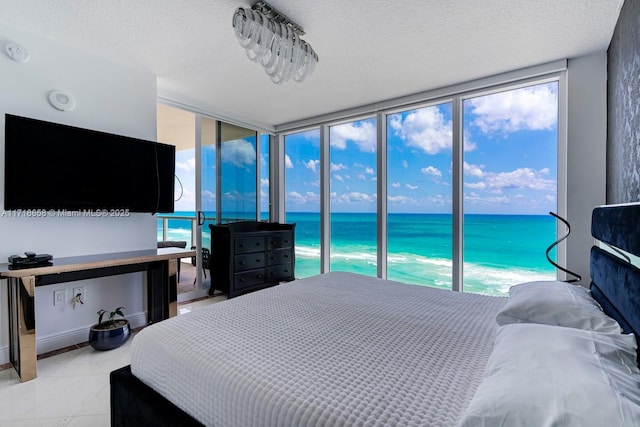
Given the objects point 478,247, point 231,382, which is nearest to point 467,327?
point 231,382

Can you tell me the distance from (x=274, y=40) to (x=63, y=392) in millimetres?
2563

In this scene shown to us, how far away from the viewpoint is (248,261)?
3.77m

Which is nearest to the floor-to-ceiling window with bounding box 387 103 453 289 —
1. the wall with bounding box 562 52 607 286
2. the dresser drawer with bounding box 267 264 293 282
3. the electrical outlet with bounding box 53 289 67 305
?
the wall with bounding box 562 52 607 286

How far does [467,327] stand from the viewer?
1.33m

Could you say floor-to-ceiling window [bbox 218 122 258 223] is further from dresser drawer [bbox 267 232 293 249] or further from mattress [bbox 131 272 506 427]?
mattress [bbox 131 272 506 427]

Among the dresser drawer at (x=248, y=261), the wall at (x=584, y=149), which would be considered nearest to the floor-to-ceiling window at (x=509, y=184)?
the wall at (x=584, y=149)

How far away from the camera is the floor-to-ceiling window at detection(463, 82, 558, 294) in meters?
3.19

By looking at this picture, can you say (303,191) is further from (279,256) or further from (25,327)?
(25,327)

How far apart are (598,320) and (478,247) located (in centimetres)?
402

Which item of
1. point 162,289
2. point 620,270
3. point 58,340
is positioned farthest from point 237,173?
point 620,270

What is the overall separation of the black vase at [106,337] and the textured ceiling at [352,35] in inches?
87.7

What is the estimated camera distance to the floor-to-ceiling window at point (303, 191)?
4750 mm

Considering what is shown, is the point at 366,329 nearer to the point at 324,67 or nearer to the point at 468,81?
the point at 324,67

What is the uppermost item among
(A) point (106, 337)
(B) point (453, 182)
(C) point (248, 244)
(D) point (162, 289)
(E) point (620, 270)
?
(B) point (453, 182)
